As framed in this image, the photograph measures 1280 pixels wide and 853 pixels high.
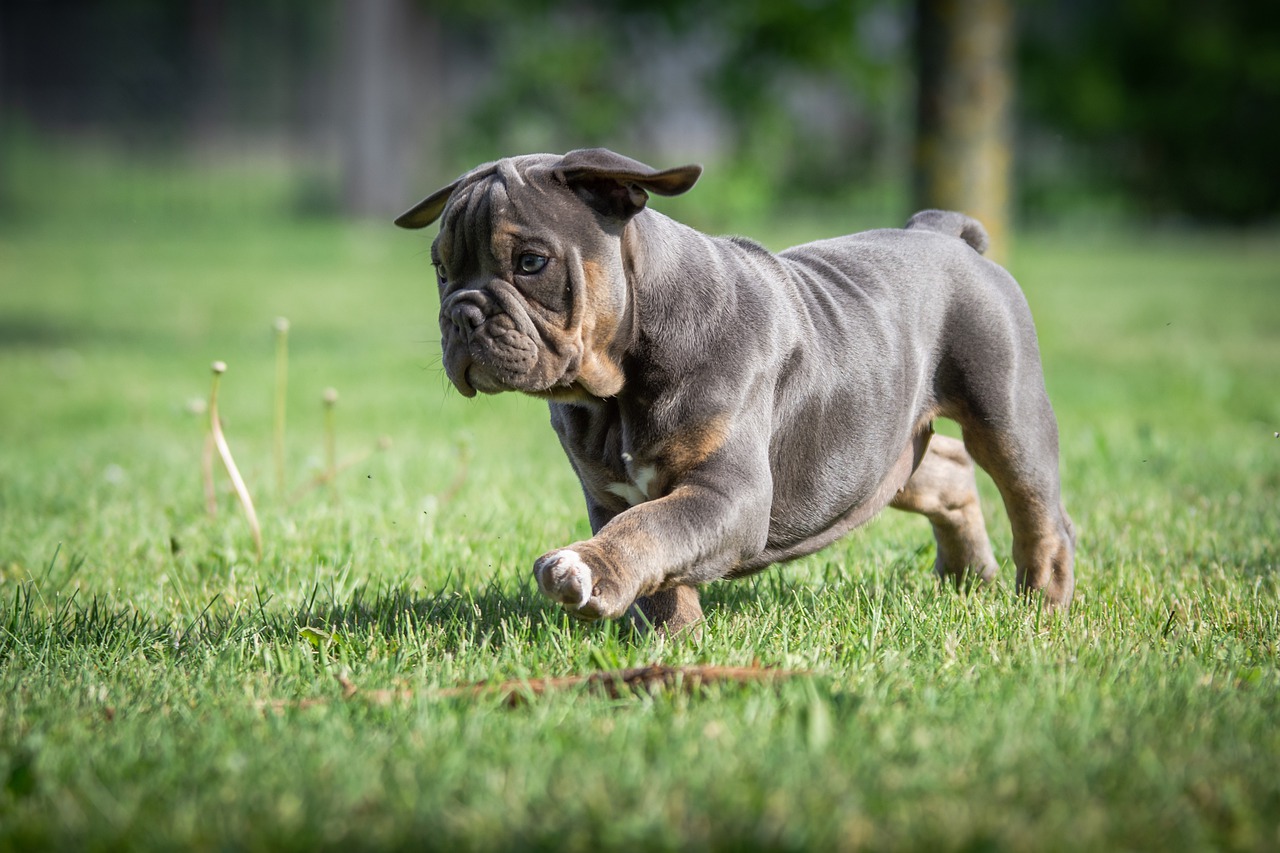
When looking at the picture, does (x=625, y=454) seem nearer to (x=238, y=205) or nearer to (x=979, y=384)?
(x=979, y=384)

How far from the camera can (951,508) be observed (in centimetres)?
445

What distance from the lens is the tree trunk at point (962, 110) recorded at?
28.6 ft

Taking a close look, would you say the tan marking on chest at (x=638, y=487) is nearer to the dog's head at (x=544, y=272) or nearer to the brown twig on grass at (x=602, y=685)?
the dog's head at (x=544, y=272)

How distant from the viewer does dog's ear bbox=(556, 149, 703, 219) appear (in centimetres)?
328

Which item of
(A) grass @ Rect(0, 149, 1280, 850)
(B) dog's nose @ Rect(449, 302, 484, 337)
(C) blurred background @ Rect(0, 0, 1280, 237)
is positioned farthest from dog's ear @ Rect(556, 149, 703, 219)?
(C) blurred background @ Rect(0, 0, 1280, 237)

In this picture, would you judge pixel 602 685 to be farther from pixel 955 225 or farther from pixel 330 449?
pixel 330 449

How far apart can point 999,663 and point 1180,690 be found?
46cm

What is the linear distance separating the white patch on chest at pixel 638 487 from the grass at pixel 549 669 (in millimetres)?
375

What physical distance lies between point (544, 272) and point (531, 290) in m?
0.06

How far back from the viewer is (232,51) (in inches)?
943

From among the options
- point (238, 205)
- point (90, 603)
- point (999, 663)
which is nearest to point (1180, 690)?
point (999, 663)

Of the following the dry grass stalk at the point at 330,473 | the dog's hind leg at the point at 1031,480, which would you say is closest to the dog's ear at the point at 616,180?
the dog's hind leg at the point at 1031,480

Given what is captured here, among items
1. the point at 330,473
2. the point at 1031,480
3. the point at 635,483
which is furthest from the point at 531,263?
the point at 330,473

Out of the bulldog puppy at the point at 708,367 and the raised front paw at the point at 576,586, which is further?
the bulldog puppy at the point at 708,367
